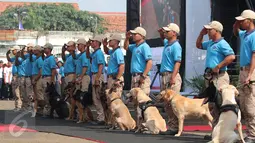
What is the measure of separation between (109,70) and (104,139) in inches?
99.4

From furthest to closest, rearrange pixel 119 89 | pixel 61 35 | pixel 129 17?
pixel 61 35 → pixel 129 17 → pixel 119 89

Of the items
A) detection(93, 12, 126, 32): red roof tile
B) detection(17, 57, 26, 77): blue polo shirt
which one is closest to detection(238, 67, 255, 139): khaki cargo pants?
detection(17, 57, 26, 77): blue polo shirt

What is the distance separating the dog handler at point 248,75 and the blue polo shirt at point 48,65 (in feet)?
22.6

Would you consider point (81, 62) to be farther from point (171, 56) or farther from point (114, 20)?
A: point (114, 20)

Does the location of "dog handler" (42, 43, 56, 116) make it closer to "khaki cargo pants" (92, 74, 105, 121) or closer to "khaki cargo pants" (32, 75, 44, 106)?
"khaki cargo pants" (32, 75, 44, 106)

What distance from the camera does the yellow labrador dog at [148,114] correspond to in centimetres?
1042

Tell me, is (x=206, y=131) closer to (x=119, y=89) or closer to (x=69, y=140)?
(x=119, y=89)

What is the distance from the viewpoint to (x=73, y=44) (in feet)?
45.9

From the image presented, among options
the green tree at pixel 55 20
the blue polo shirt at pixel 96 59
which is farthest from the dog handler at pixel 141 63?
the green tree at pixel 55 20

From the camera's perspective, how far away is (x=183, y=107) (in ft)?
32.2

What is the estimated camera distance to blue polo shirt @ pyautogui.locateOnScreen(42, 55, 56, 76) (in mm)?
14727

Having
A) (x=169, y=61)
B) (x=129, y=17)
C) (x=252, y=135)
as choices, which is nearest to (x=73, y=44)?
(x=169, y=61)

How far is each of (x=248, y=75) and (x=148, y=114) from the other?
2.48 m

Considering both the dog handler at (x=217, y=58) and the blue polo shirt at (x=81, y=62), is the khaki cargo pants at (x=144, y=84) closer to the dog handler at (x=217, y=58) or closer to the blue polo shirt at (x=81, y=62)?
the dog handler at (x=217, y=58)
